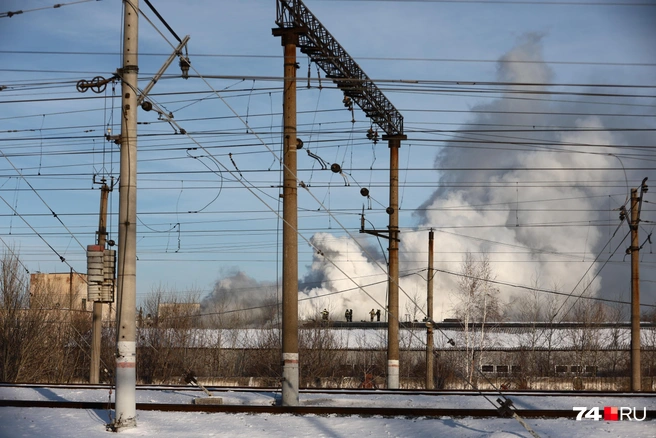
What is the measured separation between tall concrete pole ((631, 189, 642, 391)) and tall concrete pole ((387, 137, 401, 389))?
31.7 ft

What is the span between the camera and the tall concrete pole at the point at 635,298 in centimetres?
3153

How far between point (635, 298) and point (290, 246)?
17.8 m

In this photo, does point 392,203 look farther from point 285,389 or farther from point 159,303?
point 159,303

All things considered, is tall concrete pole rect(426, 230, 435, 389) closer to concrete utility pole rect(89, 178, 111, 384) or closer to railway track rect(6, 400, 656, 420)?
concrete utility pole rect(89, 178, 111, 384)

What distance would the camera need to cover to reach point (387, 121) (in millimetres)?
31391

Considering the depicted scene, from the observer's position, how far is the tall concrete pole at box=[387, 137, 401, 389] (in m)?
30.6

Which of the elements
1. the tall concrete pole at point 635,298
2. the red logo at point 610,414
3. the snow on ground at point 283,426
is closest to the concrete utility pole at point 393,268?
the tall concrete pole at point 635,298

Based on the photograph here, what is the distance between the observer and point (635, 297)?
32.1m

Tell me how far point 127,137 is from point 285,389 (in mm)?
7588

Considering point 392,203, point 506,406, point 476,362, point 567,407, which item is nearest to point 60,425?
point 506,406

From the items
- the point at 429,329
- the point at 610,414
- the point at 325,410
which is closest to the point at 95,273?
the point at 325,410

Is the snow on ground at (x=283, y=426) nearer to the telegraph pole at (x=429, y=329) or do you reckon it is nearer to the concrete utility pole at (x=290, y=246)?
the concrete utility pole at (x=290, y=246)

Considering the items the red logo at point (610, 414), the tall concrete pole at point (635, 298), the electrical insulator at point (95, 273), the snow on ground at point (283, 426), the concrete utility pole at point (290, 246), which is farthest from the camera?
the tall concrete pole at point (635, 298)

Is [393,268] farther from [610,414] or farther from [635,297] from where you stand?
[610,414]
